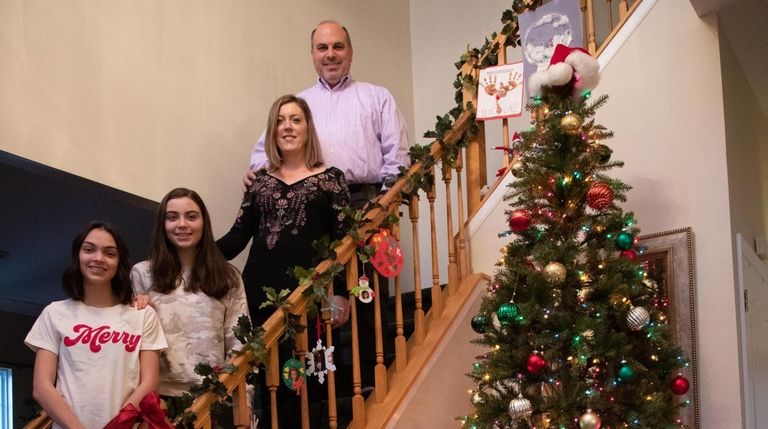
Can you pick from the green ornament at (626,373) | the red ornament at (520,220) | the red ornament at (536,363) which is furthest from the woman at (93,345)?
the green ornament at (626,373)

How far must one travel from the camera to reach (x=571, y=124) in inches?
151

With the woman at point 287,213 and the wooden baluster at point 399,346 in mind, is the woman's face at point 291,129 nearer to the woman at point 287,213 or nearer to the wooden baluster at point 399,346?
the woman at point 287,213

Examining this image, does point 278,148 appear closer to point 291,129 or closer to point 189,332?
point 291,129

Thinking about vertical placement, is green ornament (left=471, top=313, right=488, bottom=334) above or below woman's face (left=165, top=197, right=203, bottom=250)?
below

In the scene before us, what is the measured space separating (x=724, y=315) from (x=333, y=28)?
2.16 m

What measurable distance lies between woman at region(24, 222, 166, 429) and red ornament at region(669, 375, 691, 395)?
186cm

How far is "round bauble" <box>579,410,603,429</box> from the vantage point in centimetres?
348

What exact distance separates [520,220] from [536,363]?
0.58 meters

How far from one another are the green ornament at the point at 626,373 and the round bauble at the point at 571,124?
2.95 ft

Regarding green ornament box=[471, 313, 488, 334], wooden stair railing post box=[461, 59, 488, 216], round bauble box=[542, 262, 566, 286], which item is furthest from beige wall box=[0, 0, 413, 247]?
round bauble box=[542, 262, 566, 286]

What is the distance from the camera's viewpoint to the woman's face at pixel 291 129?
411 centimetres

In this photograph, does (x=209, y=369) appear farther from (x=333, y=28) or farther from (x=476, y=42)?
(x=476, y=42)

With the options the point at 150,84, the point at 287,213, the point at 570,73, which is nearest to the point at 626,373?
the point at 570,73

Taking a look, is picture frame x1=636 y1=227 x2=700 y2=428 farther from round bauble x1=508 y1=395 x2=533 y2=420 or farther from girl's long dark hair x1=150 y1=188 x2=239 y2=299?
girl's long dark hair x1=150 y1=188 x2=239 y2=299
